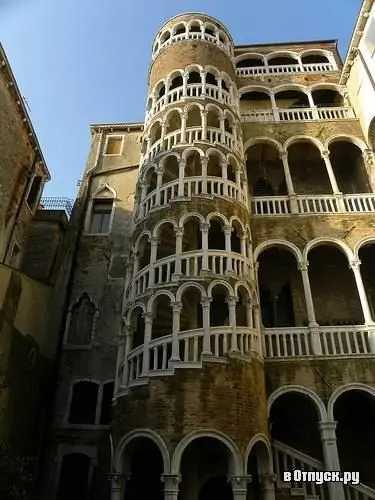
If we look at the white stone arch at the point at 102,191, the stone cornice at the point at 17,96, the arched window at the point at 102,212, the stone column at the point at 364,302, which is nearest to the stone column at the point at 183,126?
the white stone arch at the point at 102,191

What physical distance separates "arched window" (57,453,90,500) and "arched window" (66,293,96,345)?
4.07 meters

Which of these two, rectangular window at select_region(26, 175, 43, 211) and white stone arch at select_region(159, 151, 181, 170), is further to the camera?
rectangular window at select_region(26, 175, 43, 211)

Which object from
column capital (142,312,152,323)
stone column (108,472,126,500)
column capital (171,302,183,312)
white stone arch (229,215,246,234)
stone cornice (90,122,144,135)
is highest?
stone cornice (90,122,144,135)

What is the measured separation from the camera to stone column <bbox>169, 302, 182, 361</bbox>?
10609mm

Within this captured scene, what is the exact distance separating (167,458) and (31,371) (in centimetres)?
686

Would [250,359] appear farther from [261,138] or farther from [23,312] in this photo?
[261,138]

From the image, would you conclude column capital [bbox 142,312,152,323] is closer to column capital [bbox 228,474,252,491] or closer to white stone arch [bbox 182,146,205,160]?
column capital [bbox 228,474,252,491]

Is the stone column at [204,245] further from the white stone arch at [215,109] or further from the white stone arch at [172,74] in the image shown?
the white stone arch at [172,74]

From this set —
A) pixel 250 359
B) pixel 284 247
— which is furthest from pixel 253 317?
pixel 284 247

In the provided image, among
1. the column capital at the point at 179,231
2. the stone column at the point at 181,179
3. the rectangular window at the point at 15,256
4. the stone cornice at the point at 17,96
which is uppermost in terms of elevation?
the stone cornice at the point at 17,96

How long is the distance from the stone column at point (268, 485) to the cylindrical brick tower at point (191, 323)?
43 mm

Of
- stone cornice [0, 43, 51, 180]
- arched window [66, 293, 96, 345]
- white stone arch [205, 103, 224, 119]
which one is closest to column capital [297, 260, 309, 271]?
white stone arch [205, 103, 224, 119]

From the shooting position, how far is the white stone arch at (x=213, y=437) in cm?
938

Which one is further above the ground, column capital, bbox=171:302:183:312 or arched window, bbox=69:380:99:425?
column capital, bbox=171:302:183:312
